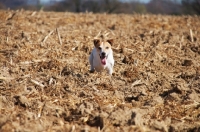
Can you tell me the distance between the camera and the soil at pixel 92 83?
582 cm

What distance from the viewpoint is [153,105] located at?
6762mm

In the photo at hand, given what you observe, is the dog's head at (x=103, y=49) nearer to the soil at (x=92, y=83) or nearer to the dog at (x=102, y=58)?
the dog at (x=102, y=58)

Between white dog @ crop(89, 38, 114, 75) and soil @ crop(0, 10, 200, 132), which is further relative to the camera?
white dog @ crop(89, 38, 114, 75)

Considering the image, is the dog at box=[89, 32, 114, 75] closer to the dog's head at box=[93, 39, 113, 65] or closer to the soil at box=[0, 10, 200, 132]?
the dog's head at box=[93, 39, 113, 65]

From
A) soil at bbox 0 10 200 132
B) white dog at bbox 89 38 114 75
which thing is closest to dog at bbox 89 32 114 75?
white dog at bbox 89 38 114 75

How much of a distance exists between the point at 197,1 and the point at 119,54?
1609 inches

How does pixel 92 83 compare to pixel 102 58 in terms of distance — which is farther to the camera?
pixel 102 58

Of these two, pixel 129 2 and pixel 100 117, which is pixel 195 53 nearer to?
pixel 100 117

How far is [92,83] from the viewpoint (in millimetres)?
7742

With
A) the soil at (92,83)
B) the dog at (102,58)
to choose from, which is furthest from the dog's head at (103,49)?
the soil at (92,83)

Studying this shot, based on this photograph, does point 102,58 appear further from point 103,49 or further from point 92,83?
point 92,83

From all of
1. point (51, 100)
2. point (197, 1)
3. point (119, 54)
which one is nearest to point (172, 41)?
point (119, 54)

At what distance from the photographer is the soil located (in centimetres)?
582

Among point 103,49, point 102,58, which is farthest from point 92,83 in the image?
point 103,49
